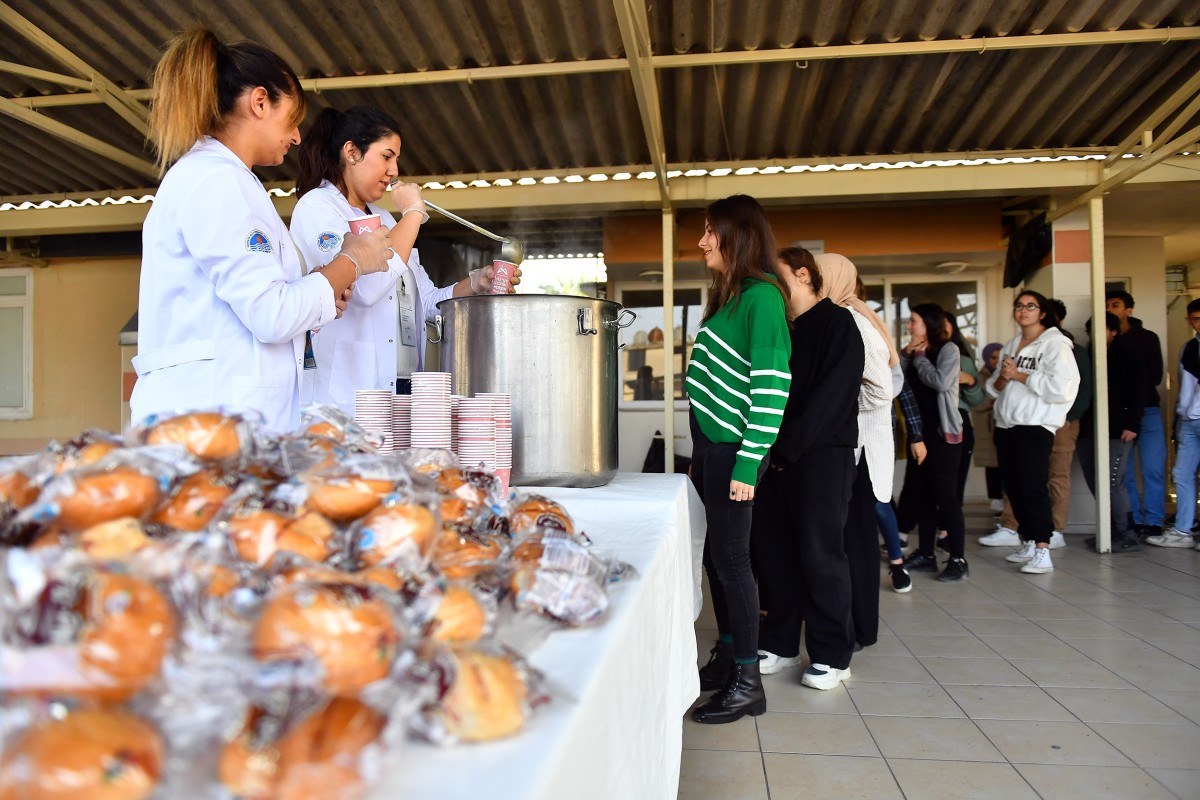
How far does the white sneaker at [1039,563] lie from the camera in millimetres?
5090

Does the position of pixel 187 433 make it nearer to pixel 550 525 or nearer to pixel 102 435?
pixel 102 435

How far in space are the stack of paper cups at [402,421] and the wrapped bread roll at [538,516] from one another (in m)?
0.53

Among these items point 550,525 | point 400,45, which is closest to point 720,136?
point 400,45

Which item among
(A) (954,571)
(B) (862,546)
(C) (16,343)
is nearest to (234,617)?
(B) (862,546)

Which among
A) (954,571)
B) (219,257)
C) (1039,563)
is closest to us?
(219,257)

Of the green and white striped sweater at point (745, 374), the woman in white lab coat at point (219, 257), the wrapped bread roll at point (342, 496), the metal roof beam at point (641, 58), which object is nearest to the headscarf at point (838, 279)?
the green and white striped sweater at point (745, 374)

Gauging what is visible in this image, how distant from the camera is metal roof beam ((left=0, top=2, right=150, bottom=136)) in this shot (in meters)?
3.86

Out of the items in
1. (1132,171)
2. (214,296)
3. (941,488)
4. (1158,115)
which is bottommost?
(941,488)

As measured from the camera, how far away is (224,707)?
510mm

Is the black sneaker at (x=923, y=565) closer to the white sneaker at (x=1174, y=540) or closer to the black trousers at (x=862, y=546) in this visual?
the black trousers at (x=862, y=546)

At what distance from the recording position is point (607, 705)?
807mm

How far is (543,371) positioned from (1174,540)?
6289 mm

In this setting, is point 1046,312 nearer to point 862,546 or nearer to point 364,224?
point 862,546

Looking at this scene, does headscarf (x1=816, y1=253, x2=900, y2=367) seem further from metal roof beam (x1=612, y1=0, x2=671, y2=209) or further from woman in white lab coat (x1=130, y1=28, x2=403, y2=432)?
woman in white lab coat (x1=130, y1=28, x2=403, y2=432)
